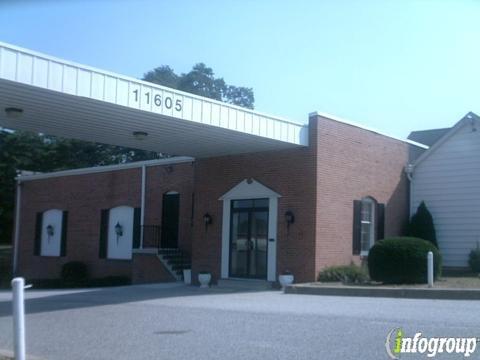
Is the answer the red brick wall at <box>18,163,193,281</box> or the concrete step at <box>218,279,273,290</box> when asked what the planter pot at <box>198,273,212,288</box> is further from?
the red brick wall at <box>18,163,193,281</box>

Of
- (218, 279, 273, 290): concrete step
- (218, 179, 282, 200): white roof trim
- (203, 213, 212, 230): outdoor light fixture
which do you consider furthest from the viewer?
(203, 213, 212, 230): outdoor light fixture

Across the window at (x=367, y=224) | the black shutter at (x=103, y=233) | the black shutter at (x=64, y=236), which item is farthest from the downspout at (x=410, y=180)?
the black shutter at (x=64, y=236)

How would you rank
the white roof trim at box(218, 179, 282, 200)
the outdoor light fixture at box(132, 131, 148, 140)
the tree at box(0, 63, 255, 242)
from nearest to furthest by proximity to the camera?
the outdoor light fixture at box(132, 131, 148, 140), the white roof trim at box(218, 179, 282, 200), the tree at box(0, 63, 255, 242)

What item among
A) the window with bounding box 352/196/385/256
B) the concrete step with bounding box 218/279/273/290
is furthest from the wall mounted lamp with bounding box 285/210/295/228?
the window with bounding box 352/196/385/256

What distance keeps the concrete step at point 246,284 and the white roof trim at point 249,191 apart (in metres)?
2.59

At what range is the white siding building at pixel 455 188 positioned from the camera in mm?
22203

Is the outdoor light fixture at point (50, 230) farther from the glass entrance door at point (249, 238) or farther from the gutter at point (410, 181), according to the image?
the gutter at point (410, 181)

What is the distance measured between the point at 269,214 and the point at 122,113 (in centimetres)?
648

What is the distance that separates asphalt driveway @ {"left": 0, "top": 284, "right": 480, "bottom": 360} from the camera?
903 centimetres

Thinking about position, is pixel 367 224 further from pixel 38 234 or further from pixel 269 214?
pixel 38 234

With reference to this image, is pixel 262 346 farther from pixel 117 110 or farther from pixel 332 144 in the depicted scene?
pixel 332 144

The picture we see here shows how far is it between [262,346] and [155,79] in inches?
1934

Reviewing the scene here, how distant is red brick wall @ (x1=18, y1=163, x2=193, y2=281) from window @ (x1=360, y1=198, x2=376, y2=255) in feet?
21.3

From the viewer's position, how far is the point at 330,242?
19.6 metres
